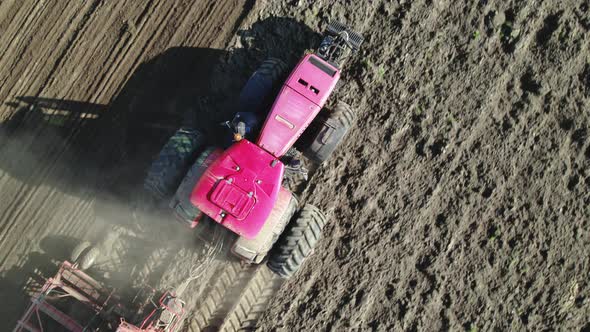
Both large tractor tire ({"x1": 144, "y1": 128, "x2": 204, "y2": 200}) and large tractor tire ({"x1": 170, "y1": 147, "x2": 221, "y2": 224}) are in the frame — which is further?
large tractor tire ({"x1": 144, "y1": 128, "x2": 204, "y2": 200})

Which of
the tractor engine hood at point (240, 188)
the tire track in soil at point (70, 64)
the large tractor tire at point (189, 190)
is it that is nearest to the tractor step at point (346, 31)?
the tire track in soil at point (70, 64)

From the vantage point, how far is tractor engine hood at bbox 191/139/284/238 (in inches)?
209

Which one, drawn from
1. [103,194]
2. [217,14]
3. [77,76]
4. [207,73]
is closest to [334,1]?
[217,14]

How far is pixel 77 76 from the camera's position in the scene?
715 centimetres

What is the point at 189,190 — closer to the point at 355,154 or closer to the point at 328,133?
the point at 328,133

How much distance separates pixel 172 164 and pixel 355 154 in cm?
277

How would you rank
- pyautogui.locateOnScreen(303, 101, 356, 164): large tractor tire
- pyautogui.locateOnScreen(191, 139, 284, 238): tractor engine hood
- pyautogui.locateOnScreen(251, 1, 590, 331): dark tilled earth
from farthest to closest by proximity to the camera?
pyautogui.locateOnScreen(251, 1, 590, 331): dark tilled earth < pyautogui.locateOnScreen(303, 101, 356, 164): large tractor tire < pyautogui.locateOnScreen(191, 139, 284, 238): tractor engine hood

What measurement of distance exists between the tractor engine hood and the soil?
60.9 inches

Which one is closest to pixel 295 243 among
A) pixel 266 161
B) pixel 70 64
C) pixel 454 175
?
pixel 266 161

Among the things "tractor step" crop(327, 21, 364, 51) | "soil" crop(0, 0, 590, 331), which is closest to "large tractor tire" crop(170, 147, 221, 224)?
"soil" crop(0, 0, 590, 331)

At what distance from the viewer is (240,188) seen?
212 inches

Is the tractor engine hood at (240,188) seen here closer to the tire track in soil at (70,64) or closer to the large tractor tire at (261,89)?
the large tractor tire at (261,89)

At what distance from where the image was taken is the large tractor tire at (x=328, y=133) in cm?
615

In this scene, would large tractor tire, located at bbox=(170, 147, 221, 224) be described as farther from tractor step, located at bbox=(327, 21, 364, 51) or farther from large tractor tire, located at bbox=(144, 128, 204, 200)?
tractor step, located at bbox=(327, 21, 364, 51)
